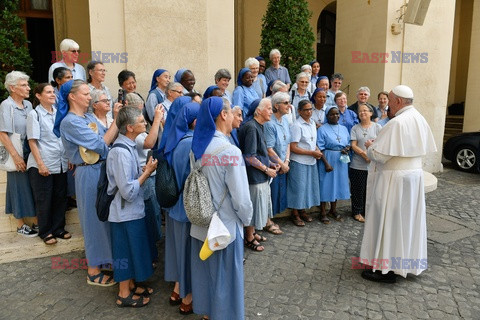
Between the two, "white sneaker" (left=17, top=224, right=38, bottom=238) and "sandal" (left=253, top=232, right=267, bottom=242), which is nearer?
"white sneaker" (left=17, top=224, right=38, bottom=238)

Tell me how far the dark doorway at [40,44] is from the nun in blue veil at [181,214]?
7.80 metres

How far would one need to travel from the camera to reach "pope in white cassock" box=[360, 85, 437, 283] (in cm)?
421

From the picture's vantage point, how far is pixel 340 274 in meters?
4.57

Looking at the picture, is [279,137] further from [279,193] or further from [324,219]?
[324,219]

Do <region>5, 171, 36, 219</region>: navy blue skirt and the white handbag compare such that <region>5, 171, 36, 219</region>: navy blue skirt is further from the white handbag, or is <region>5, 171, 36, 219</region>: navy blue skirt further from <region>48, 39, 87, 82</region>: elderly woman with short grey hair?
<region>48, 39, 87, 82</region>: elderly woman with short grey hair

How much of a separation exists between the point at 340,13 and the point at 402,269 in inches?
330

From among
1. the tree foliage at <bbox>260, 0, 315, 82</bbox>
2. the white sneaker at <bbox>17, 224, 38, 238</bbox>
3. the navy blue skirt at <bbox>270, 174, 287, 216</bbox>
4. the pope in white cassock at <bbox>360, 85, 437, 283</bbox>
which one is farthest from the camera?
the tree foliage at <bbox>260, 0, 315, 82</bbox>

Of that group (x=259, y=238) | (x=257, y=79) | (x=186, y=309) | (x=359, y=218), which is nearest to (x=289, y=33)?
(x=257, y=79)

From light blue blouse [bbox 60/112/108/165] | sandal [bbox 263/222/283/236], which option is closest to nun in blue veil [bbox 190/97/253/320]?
light blue blouse [bbox 60/112/108/165]

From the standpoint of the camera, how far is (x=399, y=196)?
430 cm

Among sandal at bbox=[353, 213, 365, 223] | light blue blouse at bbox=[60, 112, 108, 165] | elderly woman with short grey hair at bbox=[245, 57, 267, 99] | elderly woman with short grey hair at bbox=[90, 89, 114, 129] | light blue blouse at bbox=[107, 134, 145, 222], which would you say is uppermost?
elderly woman with short grey hair at bbox=[245, 57, 267, 99]

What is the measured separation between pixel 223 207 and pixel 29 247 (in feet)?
9.89

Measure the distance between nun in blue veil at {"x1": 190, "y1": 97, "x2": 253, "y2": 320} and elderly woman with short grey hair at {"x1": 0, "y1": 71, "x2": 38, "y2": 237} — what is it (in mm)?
2770

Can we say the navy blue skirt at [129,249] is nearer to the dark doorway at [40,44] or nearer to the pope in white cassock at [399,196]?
the pope in white cassock at [399,196]
